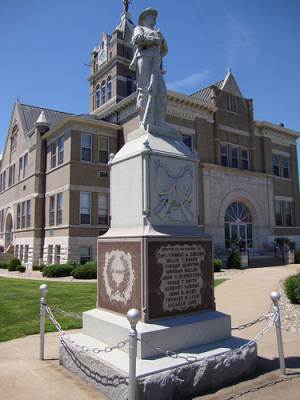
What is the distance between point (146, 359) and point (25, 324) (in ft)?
16.0

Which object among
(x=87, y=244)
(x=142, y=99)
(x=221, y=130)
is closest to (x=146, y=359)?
(x=142, y=99)

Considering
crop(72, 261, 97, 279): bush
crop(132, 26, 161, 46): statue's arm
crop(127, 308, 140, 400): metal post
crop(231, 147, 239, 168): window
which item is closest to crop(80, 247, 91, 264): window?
crop(72, 261, 97, 279): bush

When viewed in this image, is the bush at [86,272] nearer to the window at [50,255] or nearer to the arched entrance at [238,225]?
the window at [50,255]

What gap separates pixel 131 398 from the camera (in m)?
3.85

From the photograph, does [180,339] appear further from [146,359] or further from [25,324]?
[25,324]

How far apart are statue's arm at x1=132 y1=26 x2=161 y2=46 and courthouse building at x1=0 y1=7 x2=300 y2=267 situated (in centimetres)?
A: 2010

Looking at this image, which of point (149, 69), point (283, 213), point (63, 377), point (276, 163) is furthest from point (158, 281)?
point (276, 163)

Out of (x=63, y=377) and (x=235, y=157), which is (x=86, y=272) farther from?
(x=235, y=157)

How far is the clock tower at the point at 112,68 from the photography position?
34.0 metres

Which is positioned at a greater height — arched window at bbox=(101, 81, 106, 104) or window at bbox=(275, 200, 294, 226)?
arched window at bbox=(101, 81, 106, 104)

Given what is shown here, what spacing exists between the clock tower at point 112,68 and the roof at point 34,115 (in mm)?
3666

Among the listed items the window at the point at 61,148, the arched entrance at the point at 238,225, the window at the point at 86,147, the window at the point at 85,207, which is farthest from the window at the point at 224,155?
the window at the point at 61,148

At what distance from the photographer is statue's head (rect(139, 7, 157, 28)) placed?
20.8ft

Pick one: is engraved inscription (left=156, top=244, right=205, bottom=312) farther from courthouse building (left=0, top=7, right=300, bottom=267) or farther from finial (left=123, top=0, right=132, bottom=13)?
finial (left=123, top=0, right=132, bottom=13)
